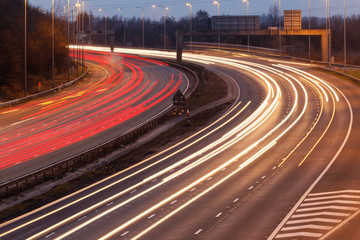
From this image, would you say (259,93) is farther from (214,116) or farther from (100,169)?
(100,169)

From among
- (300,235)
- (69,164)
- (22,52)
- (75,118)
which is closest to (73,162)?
(69,164)

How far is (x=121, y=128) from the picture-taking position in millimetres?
47000

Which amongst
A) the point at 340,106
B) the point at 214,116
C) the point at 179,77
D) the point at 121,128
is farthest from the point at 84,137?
the point at 179,77

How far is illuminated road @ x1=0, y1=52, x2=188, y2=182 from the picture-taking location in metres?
37.9

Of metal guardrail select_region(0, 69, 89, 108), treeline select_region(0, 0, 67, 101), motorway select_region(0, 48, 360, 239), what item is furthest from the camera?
treeline select_region(0, 0, 67, 101)

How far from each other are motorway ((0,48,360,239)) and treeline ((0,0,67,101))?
29.5 meters

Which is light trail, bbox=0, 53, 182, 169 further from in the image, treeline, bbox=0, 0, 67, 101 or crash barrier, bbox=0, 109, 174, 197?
treeline, bbox=0, 0, 67, 101

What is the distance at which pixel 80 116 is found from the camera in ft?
171

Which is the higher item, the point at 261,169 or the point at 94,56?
the point at 94,56

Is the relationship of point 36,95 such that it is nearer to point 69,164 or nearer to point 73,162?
point 73,162

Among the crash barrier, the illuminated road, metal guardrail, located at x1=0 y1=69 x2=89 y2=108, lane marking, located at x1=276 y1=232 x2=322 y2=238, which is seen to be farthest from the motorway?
metal guardrail, located at x1=0 y1=69 x2=89 y2=108

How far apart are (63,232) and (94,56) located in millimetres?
99036

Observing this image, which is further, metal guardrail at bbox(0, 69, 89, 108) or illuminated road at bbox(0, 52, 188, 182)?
metal guardrail at bbox(0, 69, 89, 108)

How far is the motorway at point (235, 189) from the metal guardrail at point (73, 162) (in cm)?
331
